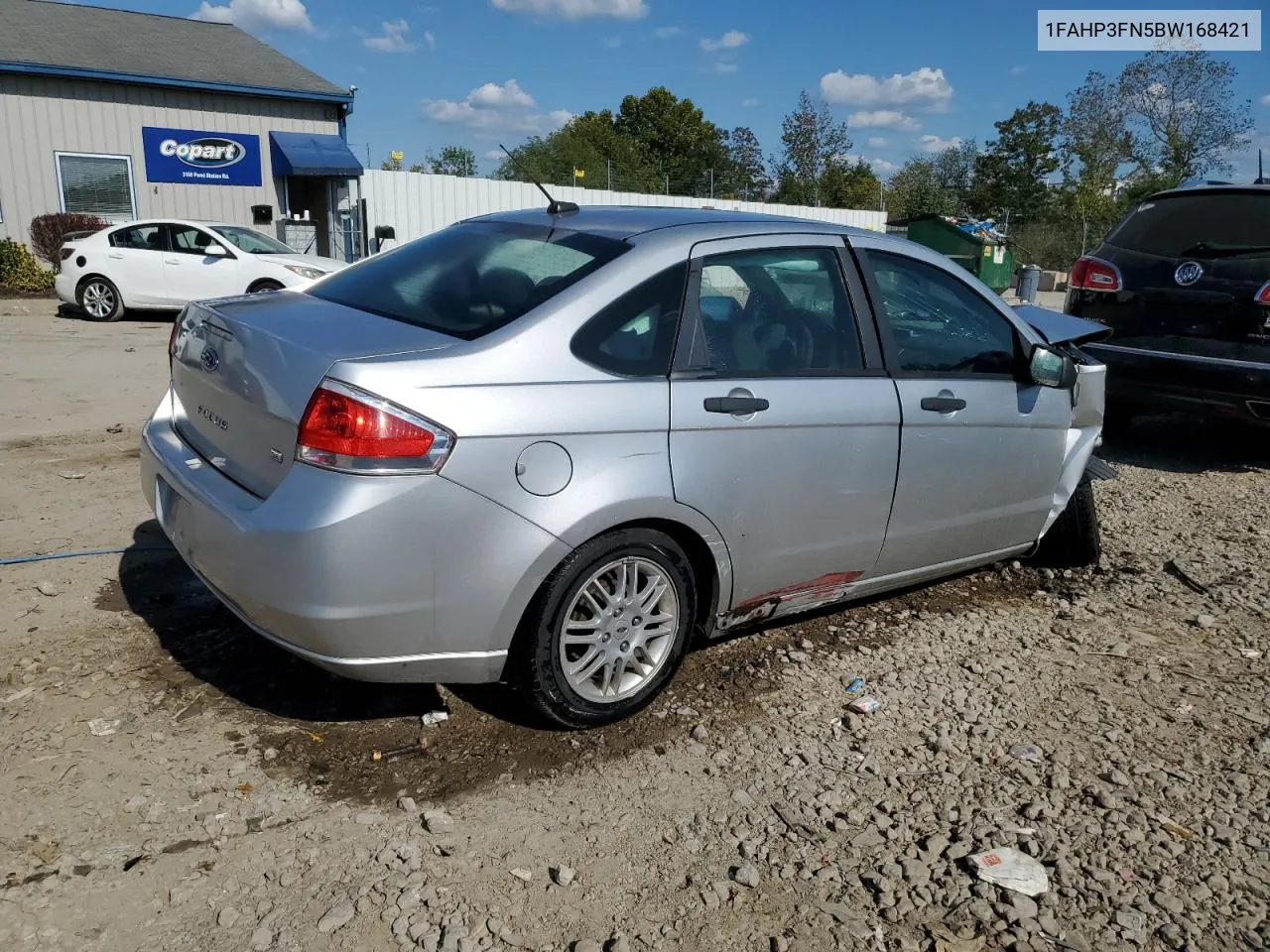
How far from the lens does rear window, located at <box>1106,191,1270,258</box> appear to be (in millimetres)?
6336

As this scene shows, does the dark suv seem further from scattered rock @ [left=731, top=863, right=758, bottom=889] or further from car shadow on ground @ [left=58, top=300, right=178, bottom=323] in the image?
car shadow on ground @ [left=58, top=300, right=178, bottom=323]

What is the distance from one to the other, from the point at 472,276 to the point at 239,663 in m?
Answer: 1.64

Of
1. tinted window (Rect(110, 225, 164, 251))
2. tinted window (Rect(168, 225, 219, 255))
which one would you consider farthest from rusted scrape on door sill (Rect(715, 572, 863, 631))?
tinted window (Rect(110, 225, 164, 251))

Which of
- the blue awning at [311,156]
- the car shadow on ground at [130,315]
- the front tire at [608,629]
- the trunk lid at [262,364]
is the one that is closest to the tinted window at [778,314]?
the front tire at [608,629]

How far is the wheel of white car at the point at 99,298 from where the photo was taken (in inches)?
576

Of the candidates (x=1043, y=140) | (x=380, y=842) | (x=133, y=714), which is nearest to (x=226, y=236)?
(x=133, y=714)

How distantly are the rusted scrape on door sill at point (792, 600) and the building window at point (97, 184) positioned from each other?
2006 centimetres

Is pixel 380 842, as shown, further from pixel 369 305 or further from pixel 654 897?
pixel 369 305

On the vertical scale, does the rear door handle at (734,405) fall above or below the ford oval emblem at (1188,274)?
below

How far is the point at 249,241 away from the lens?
14820mm

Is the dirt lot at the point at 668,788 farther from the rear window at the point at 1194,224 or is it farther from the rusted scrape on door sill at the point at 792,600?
the rear window at the point at 1194,224

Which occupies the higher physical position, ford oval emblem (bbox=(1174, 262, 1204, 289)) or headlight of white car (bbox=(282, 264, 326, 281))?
headlight of white car (bbox=(282, 264, 326, 281))

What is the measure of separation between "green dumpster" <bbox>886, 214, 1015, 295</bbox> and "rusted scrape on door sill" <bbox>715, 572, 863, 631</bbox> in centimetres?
1937

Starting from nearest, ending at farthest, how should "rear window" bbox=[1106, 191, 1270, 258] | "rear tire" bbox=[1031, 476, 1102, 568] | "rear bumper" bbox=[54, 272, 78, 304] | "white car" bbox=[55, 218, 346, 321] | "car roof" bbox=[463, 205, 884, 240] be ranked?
"car roof" bbox=[463, 205, 884, 240], "rear tire" bbox=[1031, 476, 1102, 568], "rear window" bbox=[1106, 191, 1270, 258], "white car" bbox=[55, 218, 346, 321], "rear bumper" bbox=[54, 272, 78, 304]
